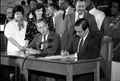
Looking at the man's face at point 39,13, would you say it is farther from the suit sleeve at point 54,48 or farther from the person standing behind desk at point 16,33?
the suit sleeve at point 54,48

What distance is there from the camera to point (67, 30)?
14.6 feet

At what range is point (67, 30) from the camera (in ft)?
14.6

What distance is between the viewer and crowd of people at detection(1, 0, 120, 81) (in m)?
3.47

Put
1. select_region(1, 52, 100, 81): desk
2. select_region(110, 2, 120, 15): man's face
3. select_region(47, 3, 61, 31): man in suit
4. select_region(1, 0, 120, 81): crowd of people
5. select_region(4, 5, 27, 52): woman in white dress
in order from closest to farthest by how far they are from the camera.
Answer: select_region(1, 52, 100, 81): desk
select_region(1, 0, 120, 81): crowd of people
select_region(110, 2, 120, 15): man's face
select_region(4, 5, 27, 52): woman in white dress
select_region(47, 3, 61, 31): man in suit

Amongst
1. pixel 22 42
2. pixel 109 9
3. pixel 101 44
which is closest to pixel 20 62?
pixel 22 42

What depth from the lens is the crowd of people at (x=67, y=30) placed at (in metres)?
3.47

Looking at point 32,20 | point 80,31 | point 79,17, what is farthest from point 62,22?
point 80,31

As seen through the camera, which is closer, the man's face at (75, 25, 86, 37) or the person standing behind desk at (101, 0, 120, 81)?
the man's face at (75, 25, 86, 37)

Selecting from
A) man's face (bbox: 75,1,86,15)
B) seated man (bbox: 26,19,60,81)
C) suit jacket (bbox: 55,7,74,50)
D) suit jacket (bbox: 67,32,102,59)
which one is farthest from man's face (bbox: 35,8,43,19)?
suit jacket (bbox: 67,32,102,59)

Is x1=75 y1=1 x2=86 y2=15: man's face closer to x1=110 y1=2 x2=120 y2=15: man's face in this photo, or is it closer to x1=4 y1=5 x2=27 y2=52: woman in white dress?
x1=110 y1=2 x2=120 y2=15: man's face

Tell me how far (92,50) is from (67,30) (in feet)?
3.86

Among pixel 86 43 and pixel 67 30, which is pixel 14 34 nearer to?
pixel 67 30

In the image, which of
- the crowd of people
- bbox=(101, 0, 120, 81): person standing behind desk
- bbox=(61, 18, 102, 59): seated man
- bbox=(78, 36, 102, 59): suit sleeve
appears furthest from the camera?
bbox=(101, 0, 120, 81): person standing behind desk

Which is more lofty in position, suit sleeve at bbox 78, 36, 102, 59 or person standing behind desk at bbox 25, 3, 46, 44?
person standing behind desk at bbox 25, 3, 46, 44
